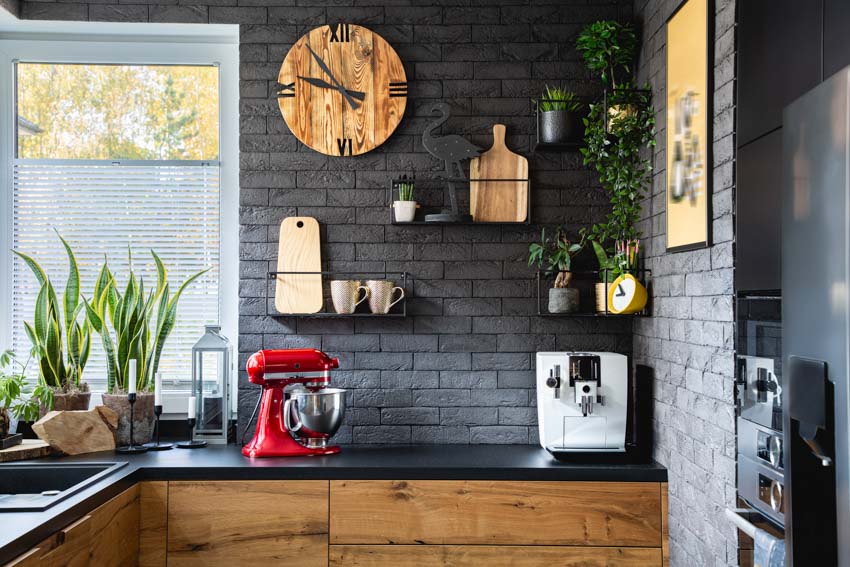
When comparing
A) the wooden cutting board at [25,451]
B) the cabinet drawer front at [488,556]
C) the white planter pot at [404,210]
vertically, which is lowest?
the cabinet drawer front at [488,556]

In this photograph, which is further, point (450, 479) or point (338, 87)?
point (338, 87)

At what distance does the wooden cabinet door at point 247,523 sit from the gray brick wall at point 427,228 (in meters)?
0.51

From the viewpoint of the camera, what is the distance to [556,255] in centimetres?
290

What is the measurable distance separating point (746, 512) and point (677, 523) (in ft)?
2.83

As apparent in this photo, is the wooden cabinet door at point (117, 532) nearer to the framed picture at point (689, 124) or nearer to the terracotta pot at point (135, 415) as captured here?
the terracotta pot at point (135, 415)

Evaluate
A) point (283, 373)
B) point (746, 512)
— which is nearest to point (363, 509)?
point (283, 373)

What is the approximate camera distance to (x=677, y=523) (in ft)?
7.87

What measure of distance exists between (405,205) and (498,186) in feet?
1.26

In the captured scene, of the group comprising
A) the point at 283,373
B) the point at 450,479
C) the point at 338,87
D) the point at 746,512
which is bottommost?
the point at 450,479

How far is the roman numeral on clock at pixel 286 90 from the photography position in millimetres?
3006

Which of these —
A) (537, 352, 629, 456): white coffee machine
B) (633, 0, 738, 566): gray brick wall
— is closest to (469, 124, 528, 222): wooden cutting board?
(633, 0, 738, 566): gray brick wall

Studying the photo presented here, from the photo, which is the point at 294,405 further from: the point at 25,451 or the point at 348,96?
the point at 348,96

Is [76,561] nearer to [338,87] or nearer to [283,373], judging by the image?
[283,373]

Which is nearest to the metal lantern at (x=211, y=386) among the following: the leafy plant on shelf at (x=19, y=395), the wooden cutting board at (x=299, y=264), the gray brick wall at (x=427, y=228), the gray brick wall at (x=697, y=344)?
the gray brick wall at (x=427, y=228)
